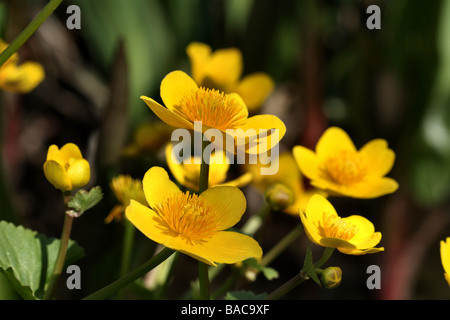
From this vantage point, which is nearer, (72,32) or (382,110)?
(382,110)

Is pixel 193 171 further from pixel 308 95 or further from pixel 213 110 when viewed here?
pixel 308 95

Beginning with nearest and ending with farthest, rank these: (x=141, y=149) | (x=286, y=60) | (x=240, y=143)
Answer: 1. (x=240, y=143)
2. (x=141, y=149)
3. (x=286, y=60)

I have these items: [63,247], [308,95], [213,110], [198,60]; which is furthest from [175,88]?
[308,95]

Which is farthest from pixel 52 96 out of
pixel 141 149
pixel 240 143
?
pixel 240 143

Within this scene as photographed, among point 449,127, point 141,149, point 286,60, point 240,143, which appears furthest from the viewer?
point 286,60

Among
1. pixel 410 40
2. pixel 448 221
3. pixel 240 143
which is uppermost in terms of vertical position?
pixel 410 40

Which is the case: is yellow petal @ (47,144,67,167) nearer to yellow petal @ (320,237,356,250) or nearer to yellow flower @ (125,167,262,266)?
yellow flower @ (125,167,262,266)
